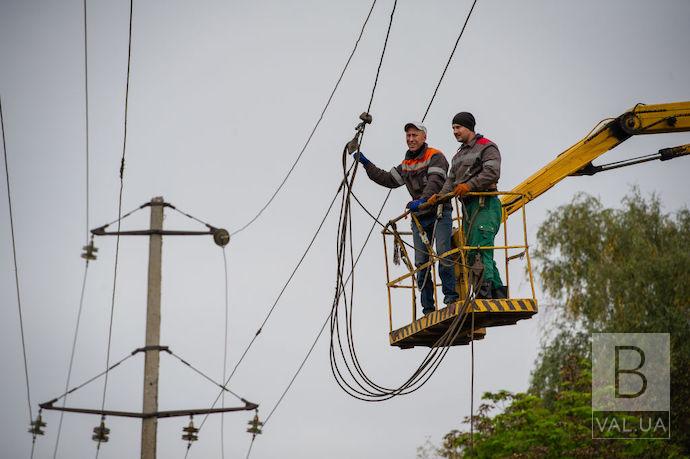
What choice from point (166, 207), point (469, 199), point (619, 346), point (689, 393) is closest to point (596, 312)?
point (619, 346)

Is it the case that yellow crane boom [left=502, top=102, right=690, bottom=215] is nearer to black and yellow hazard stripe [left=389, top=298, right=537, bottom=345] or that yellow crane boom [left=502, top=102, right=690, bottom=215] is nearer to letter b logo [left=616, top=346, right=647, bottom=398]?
black and yellow hazard stripe [left=389, top=298, right=537, bottom=345]

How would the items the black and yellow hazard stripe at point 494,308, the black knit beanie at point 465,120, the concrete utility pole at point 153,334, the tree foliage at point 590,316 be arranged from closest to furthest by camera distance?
the black and yellow hazard stripe at point 494,308 → the black knit beanie at point 465,120 → the concrete utility pole at point 153,334 → the tree foliage at point 590,316

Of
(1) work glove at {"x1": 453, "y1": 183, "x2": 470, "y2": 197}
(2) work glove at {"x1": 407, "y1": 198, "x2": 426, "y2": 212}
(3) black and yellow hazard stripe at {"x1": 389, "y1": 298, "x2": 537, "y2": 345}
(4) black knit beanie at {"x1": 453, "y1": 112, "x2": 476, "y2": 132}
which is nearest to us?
(3) black and yellow hazard stripe at {"x1": 389, "y1": 298, "x2": 537, "y2": 345}

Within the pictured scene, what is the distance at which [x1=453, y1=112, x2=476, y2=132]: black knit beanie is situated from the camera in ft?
39.0

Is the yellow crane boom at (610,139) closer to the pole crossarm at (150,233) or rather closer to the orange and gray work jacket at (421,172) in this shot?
the orange and gray work jacket at (421,172)

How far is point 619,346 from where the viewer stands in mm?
27219

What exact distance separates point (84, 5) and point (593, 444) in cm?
1603

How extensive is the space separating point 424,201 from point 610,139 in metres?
4.64

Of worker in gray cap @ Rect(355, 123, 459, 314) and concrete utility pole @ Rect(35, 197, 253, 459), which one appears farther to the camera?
concrete utility pole @ Rect(35, 197, 253, 459)

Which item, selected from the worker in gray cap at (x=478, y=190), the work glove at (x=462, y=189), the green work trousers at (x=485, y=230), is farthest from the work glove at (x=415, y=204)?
the work glove at (x=462, y=189)

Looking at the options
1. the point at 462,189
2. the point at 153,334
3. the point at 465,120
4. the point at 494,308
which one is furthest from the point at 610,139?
the point at 153,334

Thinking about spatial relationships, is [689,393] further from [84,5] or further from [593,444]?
[84,5]

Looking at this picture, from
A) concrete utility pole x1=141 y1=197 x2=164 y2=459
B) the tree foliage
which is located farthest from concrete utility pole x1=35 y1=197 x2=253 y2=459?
the tree foliage

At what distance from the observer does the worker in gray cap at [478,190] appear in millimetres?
11500
